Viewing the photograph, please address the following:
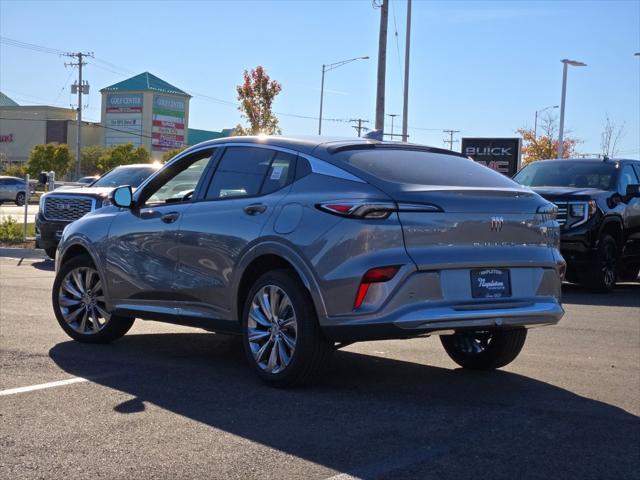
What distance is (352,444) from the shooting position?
199 inches

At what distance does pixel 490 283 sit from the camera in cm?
624

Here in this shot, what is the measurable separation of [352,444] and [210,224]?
8.13 feet

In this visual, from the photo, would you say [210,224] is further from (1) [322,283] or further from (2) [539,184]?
(2) [539,184]

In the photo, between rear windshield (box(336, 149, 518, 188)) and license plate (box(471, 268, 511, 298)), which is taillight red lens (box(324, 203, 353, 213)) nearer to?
rear windshield (box(336, 149, 518, 188))

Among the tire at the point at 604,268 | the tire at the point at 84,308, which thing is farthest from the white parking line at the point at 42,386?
the tire at the point at 604,268

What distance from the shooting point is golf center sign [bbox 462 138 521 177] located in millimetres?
29969

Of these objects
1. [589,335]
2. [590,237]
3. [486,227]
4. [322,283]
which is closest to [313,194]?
[322,283]

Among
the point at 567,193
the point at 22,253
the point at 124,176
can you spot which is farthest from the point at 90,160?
the point at 567,193

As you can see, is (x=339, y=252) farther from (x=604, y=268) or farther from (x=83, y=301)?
(x=604, y=268)

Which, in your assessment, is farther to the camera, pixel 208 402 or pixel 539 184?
pixel 539 184

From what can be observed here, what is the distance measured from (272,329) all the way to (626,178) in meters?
9.86

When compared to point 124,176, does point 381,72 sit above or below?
above

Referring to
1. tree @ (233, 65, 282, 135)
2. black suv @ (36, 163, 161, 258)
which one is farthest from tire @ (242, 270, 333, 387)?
tree @ (233, 65, 282, 135)

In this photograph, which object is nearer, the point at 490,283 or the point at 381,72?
the point at 490,283
